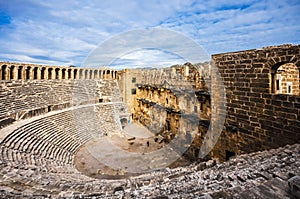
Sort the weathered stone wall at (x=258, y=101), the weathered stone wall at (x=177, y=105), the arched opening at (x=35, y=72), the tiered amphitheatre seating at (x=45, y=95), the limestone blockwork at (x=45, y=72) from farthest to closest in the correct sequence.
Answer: the arched opening at (x=35, y=72)
the limestone blockwork at (x=45, y=72)
the tiered amphitheatre seating at (x=45, y=95)
the weathered stone wall at (x=177, y=105)
the weathered stone wall at (x=258, y=101)

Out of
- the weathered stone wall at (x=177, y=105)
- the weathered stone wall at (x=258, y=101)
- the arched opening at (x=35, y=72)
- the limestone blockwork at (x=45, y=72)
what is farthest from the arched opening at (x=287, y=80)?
the arched opening at (x=35, y=72)

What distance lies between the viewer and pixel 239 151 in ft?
23.7

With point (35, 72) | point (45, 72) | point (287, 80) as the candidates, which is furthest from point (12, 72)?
point (287, 80)

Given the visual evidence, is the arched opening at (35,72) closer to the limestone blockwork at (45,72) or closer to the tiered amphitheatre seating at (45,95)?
the limestone blockwork at (45,72)

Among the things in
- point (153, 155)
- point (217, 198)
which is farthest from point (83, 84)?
point (217, 198)

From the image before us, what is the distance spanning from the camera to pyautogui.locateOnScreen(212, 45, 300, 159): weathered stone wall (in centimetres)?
552

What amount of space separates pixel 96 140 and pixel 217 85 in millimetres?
11299

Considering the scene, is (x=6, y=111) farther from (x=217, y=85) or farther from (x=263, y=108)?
(x=263, y=108)

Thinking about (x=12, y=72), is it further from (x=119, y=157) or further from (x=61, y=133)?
(x=119, y=157)

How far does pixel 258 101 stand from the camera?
6.39 meters

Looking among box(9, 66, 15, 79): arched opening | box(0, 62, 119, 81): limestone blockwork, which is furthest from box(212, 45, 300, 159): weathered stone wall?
box(9, 66, 15, 79): arched opening

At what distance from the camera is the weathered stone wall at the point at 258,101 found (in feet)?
18.1

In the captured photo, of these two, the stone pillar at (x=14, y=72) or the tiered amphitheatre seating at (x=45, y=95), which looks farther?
the stone pillar at (x=14, y=72)

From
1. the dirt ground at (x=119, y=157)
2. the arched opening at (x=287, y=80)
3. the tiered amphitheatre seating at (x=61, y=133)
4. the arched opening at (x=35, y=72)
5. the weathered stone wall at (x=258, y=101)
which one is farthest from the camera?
the arched opening at (x=35, y=72)
